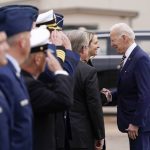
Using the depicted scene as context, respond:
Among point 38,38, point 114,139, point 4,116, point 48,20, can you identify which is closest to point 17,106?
point 4,116

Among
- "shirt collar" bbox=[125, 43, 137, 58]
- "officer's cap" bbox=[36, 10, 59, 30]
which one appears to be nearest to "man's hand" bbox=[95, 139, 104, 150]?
"shirt collar" bbox=[125, 43, 137, 58]

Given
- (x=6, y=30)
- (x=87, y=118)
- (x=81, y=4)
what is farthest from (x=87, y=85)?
(x=81, y=4)

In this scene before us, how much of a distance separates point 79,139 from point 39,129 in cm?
124

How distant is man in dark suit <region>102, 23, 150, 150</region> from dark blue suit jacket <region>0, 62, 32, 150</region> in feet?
7.16

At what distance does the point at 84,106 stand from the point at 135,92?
0.54m

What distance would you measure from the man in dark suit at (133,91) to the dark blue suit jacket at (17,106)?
2182 mm

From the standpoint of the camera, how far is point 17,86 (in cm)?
304

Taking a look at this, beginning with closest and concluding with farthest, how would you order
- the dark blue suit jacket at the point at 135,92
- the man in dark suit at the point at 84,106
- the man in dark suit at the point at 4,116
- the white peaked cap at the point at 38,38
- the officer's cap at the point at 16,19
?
the man in dark suit at the point at 4,116
the officer's cap at the point at 16,19
the white peaked cap at the point at 38,38
the man in dark suit at the point at 84,106
the dark blue suit jacket at the point at 135,92

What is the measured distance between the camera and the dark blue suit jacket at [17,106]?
2971 mm

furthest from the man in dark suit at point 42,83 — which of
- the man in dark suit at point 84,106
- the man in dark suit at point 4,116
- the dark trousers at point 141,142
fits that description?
the dark trousers at point 141,142

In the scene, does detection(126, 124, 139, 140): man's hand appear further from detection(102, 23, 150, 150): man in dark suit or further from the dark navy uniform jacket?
the dark navy uniform jacket

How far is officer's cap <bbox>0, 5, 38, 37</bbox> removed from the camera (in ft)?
10.6

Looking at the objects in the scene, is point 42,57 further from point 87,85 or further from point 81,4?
point 81,4

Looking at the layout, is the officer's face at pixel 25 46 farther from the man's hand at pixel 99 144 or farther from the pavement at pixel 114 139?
the pavement at pixel 114 139
